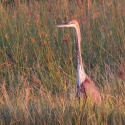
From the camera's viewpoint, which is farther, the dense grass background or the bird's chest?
the bird's chest

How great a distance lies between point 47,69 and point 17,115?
82.6 inches

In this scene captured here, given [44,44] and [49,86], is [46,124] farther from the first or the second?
[44,44]

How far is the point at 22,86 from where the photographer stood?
6.40 m

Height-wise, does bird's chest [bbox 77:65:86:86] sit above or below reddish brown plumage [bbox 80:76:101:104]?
above

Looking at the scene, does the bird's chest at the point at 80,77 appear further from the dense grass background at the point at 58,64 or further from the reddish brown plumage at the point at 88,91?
the dense grass background at the point at 58,64

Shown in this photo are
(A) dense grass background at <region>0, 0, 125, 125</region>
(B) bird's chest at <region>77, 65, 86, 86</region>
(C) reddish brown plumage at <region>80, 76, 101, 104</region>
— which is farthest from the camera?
(B) bird's chest at <region>77, 65, 86, 86</region>

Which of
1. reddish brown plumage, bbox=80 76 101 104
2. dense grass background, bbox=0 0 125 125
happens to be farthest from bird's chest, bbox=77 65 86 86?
dense grass background, bbox=0 0 125 125

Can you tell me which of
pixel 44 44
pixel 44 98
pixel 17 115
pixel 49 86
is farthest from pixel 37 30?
pixel 17 115

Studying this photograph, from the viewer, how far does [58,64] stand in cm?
682

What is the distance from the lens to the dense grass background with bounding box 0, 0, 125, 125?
4684 millimetres

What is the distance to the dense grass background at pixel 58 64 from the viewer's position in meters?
4.68

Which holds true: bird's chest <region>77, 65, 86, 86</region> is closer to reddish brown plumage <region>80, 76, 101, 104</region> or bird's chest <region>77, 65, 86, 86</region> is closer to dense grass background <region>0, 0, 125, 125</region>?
reddish brown plumage <region>80, 76, 101, 104</region>


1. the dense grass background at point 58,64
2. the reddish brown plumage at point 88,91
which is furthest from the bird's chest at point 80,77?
the dense grass background at point 58,64

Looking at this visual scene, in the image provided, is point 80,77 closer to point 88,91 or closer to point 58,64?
point 88,91
